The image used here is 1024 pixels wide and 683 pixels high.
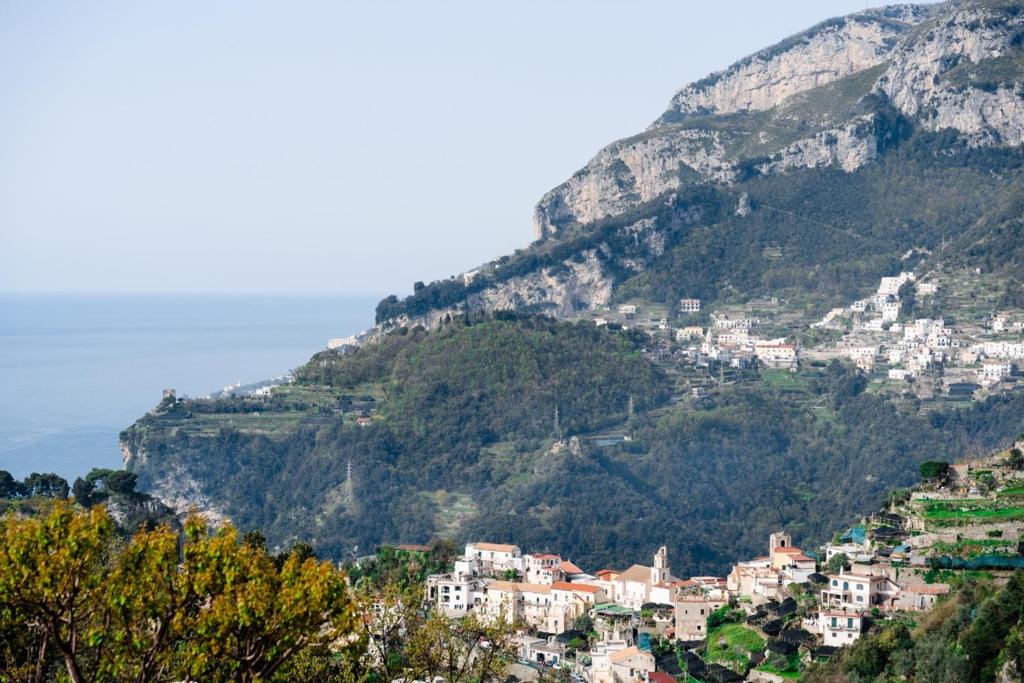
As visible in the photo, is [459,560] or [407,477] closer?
[459,560]

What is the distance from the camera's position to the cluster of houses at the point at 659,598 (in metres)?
38.6

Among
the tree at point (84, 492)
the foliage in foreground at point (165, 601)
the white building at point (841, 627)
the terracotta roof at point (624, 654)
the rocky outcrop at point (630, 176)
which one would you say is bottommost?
the terracotta roof at point (624, 654)

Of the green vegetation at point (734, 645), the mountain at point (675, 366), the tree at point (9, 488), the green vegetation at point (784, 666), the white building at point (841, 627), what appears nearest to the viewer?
the green vegetation at point (784, 666)

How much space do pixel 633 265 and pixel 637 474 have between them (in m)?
38.9

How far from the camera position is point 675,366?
96562 mm

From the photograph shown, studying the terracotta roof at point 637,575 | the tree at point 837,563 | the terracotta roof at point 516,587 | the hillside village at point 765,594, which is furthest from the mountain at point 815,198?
the terracotta roof at point 516,587

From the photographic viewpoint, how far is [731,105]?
489 ft

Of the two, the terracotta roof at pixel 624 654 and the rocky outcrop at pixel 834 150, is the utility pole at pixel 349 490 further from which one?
the rocky outcrop at pixel 834 150

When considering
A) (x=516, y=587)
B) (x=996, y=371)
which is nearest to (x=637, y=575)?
(x=516, y=587)

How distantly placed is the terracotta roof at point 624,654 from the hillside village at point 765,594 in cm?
7

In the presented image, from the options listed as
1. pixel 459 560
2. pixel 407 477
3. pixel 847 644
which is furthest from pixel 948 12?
pixel 847 644

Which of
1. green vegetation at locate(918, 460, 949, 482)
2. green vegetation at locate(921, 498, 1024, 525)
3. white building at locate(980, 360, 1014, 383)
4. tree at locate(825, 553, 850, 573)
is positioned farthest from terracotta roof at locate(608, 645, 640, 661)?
white building at locate(980, 360, 1014, 383)

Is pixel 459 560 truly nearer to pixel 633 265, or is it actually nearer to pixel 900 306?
pixel 900 306

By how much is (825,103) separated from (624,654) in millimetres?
97961
